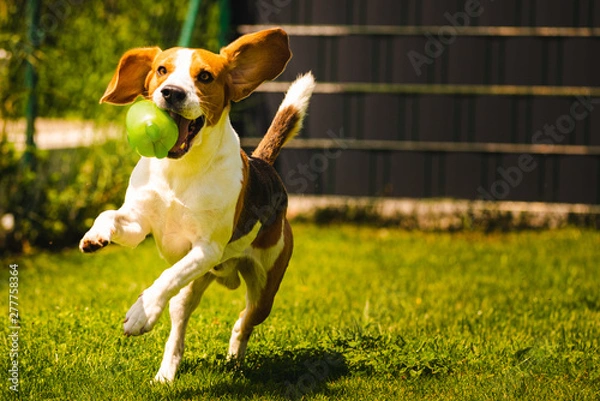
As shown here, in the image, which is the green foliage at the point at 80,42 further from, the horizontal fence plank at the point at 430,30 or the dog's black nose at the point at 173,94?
the dog's black nose at the point at 173,94

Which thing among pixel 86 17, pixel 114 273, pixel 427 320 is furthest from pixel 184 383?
pixel 86 17

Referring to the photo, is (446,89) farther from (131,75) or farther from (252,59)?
(131,75)

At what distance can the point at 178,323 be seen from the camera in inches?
181

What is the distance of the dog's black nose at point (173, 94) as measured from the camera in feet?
12.7

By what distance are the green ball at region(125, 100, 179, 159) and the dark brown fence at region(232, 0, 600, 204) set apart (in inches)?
230

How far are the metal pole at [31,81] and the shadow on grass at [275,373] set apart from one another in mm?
3772

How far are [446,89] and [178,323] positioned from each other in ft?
18.7

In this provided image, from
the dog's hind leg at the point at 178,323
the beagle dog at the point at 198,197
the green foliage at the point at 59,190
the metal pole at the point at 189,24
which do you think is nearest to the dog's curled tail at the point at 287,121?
the beagle dog at the point at 198,197

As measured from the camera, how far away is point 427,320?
597cm

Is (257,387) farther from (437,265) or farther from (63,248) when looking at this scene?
(63,248)

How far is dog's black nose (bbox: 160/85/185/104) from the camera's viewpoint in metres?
3.88

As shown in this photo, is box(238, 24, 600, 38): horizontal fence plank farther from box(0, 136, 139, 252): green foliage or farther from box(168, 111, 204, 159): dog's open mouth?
box(168, 111, 204, 159): dog's open mouth

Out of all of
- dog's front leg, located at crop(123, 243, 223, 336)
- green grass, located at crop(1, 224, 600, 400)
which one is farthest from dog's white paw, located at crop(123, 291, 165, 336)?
green grass, located at crop(1, 224, 600, 400)

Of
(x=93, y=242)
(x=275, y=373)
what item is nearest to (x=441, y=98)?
(x=275, y=373)
